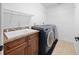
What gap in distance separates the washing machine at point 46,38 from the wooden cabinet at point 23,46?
0.07m

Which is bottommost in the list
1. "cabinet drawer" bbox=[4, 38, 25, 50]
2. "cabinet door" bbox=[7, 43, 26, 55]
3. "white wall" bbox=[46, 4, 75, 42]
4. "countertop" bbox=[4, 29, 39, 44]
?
"cabinet door" bbox=[7, 43, 26, 55]

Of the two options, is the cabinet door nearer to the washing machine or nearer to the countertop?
the countertop

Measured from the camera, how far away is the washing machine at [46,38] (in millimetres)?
1346

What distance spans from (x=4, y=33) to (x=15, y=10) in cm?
29

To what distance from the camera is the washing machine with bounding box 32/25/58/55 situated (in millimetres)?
1346

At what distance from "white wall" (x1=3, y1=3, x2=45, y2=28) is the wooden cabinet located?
0.65 ft

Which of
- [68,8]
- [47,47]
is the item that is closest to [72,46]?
[47,47]

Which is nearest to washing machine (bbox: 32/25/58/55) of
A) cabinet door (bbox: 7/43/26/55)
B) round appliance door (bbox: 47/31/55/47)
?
round appliance door (bbox: 47/31/55/47)

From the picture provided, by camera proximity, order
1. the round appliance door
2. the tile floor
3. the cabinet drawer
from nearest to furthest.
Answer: the cabinet drawer < the tile floor < the round appliance door

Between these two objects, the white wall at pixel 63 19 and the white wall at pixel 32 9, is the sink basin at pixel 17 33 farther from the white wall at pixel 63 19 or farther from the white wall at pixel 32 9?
the white wall at pixel 63 19

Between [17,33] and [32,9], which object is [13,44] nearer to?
[17,33]

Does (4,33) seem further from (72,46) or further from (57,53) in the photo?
(72,46)

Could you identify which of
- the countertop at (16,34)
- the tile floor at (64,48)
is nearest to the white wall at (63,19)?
the tile floor at (64,48)

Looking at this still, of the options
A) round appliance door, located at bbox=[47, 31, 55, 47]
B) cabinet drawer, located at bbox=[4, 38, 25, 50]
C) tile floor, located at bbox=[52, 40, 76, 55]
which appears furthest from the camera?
round appliance door, located at bbox=[47, 31, 55, 47]
